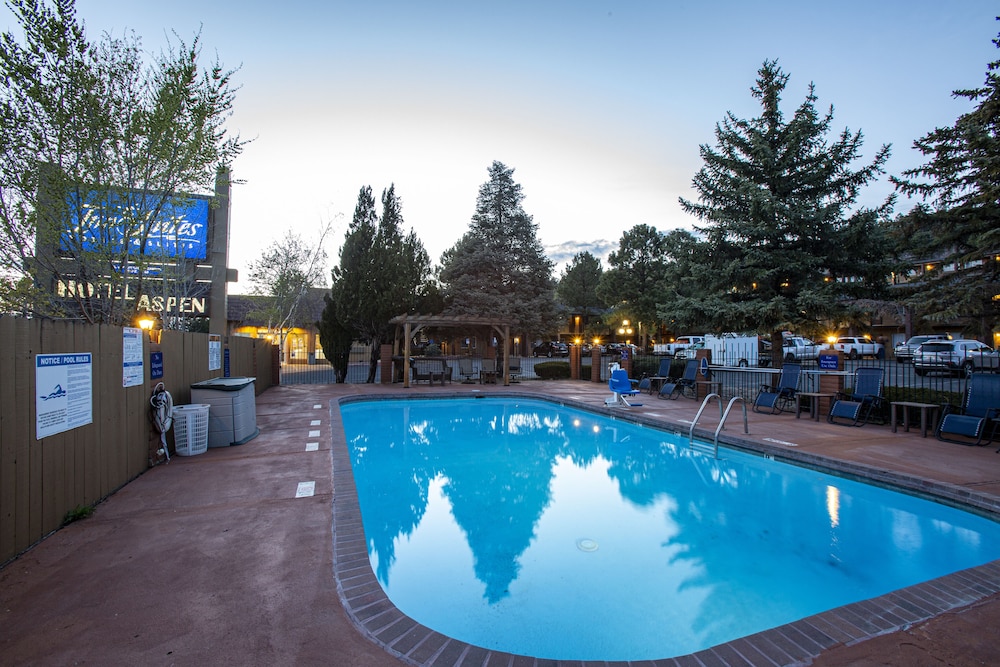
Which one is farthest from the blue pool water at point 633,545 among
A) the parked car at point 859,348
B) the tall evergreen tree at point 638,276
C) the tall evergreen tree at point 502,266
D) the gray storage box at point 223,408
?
the parked car at point 859,348

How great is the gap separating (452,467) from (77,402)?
183 inches

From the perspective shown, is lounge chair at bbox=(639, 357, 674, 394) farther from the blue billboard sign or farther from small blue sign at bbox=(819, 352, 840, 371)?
the blue billboard sign

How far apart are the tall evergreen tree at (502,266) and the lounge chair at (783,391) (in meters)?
13.0

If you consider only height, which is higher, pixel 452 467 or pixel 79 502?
pixel 79 502

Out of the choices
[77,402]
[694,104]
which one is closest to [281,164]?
[694,104]

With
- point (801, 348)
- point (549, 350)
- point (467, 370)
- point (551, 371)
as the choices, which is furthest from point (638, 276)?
point (467, 370)

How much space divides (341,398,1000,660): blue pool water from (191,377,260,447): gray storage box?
195 cm

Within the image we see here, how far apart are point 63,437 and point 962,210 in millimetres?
14897

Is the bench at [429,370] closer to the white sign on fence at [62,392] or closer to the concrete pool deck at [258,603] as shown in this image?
the concrete pool deck at [258,603]

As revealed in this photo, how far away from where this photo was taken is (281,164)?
17.2 m

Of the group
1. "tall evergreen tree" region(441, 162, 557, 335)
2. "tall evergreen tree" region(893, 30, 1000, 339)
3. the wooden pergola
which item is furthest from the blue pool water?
"tall evergreen tree" region(441, 162, 557, 335)

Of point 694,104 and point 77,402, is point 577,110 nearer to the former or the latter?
point 694,104

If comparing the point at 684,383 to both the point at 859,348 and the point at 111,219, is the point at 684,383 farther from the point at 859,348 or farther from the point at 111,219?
the point at 859,348

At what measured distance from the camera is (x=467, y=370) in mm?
19047
